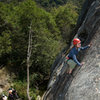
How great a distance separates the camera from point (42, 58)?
70.3 feet

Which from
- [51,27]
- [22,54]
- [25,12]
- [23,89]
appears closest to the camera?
[23,89]

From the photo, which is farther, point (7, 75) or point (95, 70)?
point (7, 75)

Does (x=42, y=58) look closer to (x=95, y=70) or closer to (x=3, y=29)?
(x=3, y=29)

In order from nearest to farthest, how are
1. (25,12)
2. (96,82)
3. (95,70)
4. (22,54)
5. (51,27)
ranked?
(96,82)
(95,70)
(25,12)
(22,54)
(51,27)

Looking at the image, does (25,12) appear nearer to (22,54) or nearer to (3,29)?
(3,29)

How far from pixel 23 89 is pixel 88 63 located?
15.8 meters

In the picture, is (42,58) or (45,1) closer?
(42,58)

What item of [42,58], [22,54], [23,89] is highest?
[22,54]

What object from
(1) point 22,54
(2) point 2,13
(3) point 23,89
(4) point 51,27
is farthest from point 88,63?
(4) point 51,27

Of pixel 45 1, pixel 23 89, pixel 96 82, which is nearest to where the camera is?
pixel 96 82

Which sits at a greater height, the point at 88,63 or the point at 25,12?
the point at 25,12

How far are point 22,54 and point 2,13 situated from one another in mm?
8429

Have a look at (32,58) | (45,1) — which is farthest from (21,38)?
(45,1)

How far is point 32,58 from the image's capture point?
22.1 m
